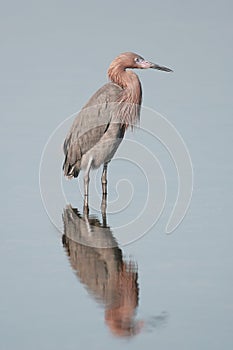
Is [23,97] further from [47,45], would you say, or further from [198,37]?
[198,37]

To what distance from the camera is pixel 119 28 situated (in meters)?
14.3

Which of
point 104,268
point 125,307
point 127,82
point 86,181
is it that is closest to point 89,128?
point 86,181

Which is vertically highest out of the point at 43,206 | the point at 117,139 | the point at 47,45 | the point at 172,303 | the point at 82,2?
the point at 82,2

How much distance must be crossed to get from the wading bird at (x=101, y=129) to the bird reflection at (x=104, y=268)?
65 centimetres

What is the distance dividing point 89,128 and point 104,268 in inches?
82.7

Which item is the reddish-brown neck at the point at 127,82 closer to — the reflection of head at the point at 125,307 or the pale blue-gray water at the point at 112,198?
the pale blue-gray water at the point at 112,198

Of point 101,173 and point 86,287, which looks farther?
point 101,173

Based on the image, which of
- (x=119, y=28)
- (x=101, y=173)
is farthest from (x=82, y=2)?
(x=101, y=173)

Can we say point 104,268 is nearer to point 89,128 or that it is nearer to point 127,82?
point 89,128

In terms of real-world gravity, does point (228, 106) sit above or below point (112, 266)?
above

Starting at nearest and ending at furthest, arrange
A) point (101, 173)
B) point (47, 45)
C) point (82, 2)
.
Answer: point (101, 173), point (47, 45), point (82, 2)

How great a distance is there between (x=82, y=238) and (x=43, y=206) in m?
0.84

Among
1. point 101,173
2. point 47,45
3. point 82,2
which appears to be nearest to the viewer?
point 101,173

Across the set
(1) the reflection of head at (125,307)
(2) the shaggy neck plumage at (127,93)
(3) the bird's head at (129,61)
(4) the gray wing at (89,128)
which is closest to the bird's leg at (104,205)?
(4) the gray wing at (89,128)
